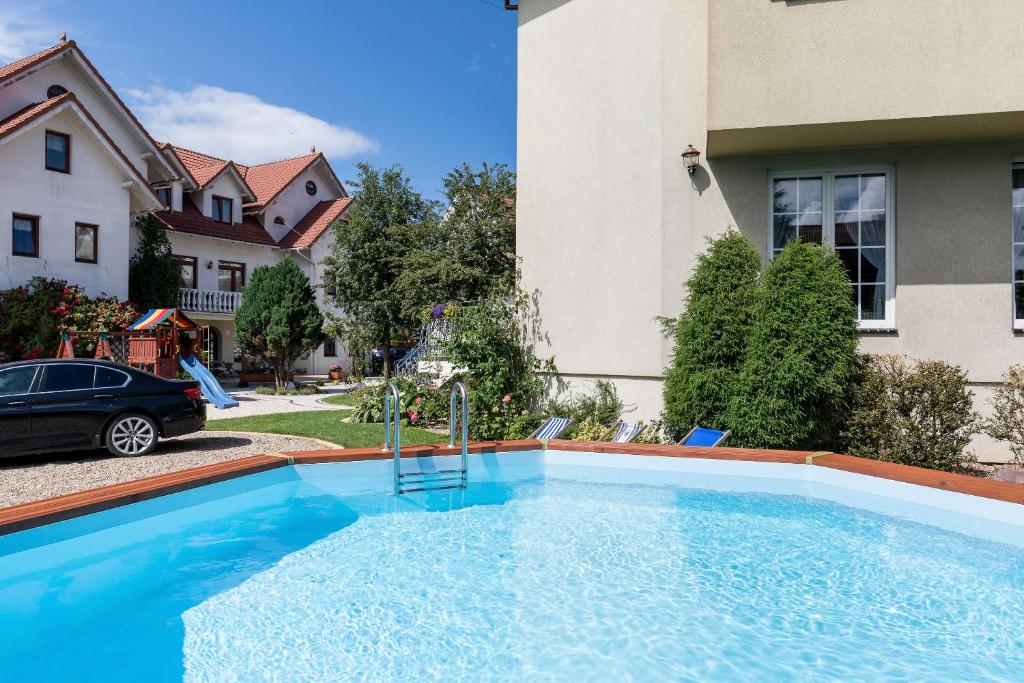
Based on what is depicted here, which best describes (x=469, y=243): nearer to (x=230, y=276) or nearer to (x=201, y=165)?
(x=230, y=276)

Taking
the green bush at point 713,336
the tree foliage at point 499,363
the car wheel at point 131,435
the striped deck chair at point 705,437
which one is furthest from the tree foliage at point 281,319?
the striped deck chair at point 705,437

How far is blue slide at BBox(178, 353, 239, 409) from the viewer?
1672cm

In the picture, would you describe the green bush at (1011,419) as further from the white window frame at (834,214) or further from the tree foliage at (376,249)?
the tree foliage at (376,249)

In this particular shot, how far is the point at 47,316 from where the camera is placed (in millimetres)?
19219

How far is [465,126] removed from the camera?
23.4m

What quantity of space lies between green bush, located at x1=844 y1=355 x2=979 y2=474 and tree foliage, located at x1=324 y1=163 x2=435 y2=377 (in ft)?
48.9

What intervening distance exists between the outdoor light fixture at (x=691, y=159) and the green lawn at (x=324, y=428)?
22.4ft

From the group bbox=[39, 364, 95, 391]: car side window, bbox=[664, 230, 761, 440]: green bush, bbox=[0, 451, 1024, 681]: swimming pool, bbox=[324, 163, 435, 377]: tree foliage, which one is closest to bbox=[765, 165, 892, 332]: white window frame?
bbox=[664, 230, 761, 440]: green bush

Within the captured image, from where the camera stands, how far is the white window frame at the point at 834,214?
10242 millimetres

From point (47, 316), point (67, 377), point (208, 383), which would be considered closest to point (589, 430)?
point (67, 377)

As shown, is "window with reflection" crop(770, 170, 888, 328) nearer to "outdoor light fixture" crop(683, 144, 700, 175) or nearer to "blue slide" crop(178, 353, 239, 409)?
"outdoor light fixture" crop(683, 144, 700, 175)

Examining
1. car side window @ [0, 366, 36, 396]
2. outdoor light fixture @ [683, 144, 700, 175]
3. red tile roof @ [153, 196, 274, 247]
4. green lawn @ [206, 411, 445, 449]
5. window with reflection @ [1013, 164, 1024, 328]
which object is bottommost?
green lawn @ [206, 411, 445, 449]

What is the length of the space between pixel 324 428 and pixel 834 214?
36.3ft

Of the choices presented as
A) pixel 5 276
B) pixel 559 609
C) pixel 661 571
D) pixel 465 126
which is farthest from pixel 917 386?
pixel 5 276
